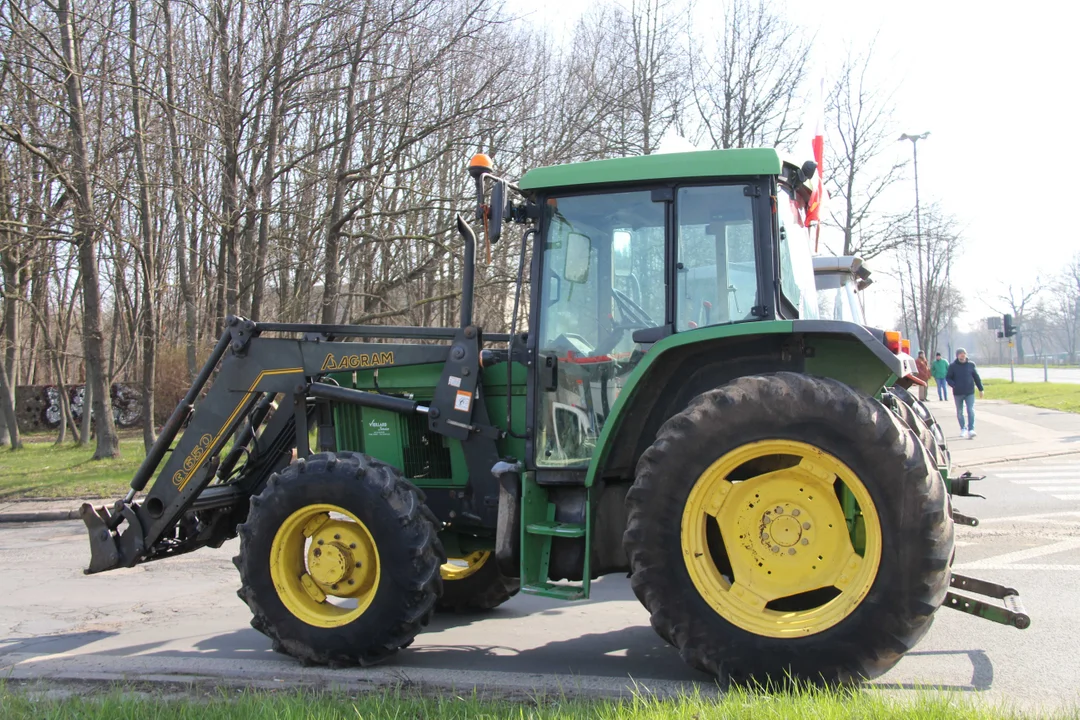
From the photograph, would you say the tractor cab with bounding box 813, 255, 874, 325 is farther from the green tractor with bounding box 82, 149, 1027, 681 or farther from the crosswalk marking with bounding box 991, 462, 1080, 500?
the green tractor with bounding box 82, 149, 1027, 681

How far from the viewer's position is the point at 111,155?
48.6 ft

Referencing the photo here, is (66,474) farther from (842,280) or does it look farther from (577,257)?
(577,257)

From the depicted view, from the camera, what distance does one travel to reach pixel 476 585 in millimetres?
5855

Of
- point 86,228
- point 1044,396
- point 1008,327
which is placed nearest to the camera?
point 86,228

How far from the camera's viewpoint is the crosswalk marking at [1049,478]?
10.2 m

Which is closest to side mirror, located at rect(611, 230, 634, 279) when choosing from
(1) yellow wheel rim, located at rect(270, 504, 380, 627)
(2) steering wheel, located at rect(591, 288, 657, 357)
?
(2) steering wheel, located at rect(591, 288, 657, 357)

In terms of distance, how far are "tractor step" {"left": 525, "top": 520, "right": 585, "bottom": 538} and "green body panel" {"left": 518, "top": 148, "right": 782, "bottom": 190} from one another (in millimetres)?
1832

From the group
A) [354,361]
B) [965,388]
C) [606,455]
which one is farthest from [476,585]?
[965,388]

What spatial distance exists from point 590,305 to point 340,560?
6.41 feet

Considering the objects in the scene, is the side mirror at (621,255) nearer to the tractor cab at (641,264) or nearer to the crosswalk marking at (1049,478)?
the tractor cab at (641,264)

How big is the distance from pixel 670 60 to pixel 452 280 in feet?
25.4

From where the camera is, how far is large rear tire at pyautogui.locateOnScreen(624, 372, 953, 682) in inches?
146

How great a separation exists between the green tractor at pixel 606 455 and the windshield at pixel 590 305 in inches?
0.5

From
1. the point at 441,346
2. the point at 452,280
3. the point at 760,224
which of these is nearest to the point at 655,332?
the point at 760,224
